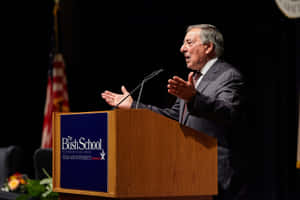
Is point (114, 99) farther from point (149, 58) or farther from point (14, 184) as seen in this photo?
point (14, 184)

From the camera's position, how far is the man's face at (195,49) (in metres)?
2.49

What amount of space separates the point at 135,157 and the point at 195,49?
905 mm

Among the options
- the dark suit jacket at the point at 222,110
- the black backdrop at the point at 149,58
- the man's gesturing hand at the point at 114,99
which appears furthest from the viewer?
the black backdrop at the point at 149,58

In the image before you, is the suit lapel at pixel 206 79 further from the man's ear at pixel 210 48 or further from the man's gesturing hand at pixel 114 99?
the man's gesturing hand at pixel 114 99

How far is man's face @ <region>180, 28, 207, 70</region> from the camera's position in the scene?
249cm

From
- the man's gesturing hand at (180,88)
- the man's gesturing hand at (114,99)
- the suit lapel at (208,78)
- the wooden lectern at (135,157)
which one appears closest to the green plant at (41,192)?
the man's gesturing hand at (114,99)

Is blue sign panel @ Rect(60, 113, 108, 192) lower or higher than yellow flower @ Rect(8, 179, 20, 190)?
higher

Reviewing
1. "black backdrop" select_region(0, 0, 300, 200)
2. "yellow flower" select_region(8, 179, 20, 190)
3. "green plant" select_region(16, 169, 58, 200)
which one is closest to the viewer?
"green plant" select_region(16, 169, 58, 200)

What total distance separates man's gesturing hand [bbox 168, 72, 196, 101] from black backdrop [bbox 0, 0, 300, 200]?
932 mm

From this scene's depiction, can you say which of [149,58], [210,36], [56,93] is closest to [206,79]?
[210,36]

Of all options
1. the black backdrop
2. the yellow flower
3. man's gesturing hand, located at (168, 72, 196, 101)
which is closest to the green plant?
the yellow flower

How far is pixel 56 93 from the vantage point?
20.5ft

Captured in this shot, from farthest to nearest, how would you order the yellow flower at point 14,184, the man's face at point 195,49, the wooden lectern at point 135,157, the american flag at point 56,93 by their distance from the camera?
the american flag at point 56,93, the yellow flower at point 14,184, the man's face at point 195,49, the wooden lectern at point 135,157

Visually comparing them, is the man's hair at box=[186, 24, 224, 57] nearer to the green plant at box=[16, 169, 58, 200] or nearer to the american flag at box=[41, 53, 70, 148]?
the green plant at box=[16, 169, 58, 200]
